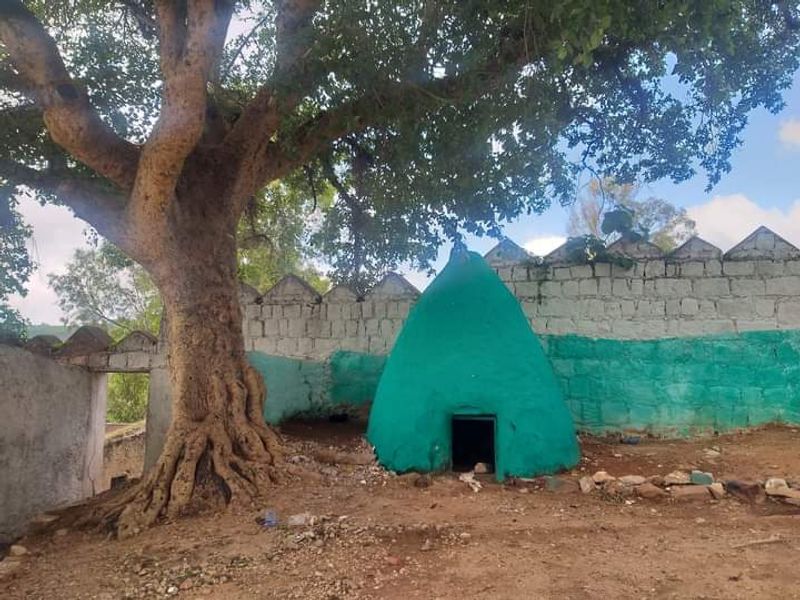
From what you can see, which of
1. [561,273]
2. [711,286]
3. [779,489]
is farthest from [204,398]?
[711,286]

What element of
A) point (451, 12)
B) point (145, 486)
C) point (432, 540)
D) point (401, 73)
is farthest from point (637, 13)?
point (145, 486)

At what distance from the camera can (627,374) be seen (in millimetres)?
7559

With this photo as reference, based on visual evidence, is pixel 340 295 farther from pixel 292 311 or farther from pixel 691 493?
pixel 691 493

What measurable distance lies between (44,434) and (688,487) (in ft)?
25.0

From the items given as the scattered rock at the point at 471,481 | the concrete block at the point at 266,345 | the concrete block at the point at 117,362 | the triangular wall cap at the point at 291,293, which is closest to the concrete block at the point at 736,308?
the scattered rock at the point at 471,481

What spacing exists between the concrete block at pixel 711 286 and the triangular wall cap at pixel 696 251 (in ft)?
0.87

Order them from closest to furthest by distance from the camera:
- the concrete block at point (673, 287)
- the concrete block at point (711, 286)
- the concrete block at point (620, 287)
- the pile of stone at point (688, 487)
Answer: the pile of stone at point (688, 487) → the concrete block at point (711, 286) → the concrete block at point (673, 287) → the concrete block at point (620, 287)

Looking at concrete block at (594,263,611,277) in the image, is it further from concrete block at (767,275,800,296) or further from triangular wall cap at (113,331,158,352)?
triangular wall cap at (113,331,158,352)

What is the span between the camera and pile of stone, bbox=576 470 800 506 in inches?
204

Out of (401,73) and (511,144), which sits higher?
(401,73)

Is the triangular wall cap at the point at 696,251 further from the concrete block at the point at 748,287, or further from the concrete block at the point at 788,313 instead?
the concrete block at the point at 788,313

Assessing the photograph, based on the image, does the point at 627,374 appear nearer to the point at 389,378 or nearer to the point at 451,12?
the point at 389,378

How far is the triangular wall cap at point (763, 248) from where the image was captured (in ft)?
23.7

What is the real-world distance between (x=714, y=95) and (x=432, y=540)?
225 inches
